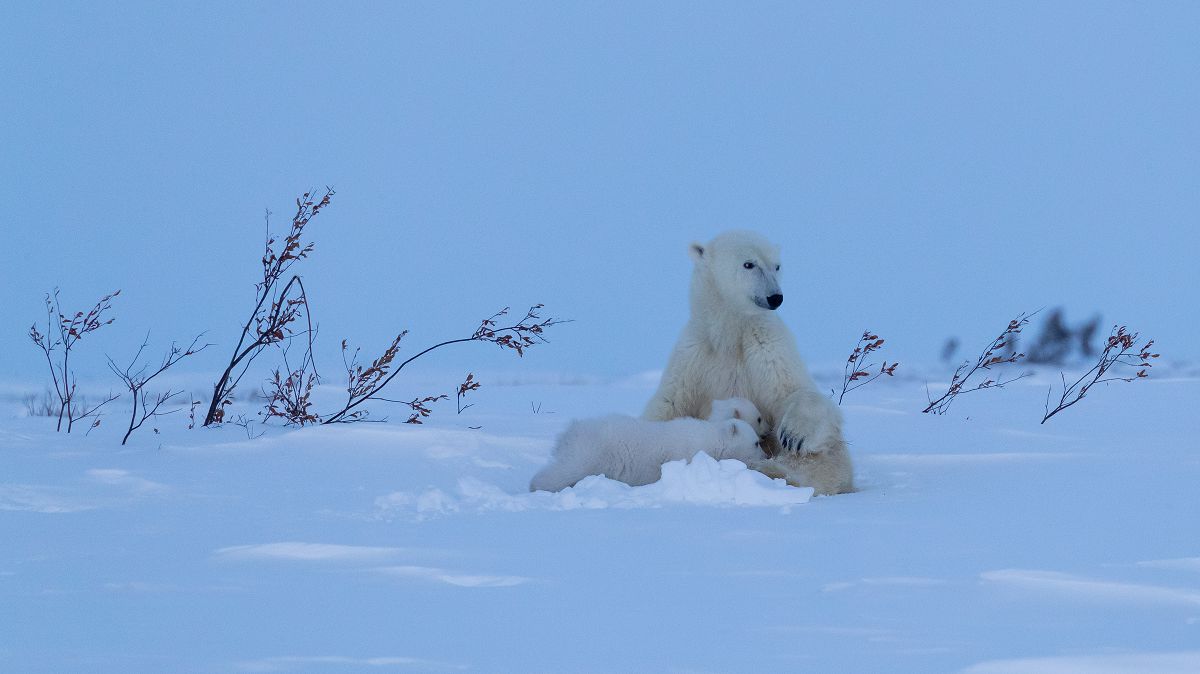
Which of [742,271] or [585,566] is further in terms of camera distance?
[742,271]

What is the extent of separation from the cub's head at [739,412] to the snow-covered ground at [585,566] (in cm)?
56

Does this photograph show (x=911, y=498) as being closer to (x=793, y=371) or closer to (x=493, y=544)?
(x=793, y=371)

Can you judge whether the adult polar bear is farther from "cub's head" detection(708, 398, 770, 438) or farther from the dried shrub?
the dried shrub

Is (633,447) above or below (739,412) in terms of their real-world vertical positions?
below

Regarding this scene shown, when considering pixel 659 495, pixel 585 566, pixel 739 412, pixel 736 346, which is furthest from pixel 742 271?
pixel 585 566

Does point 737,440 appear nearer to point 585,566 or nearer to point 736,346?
point 736,346

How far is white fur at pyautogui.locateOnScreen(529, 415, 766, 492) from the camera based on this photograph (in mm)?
4203

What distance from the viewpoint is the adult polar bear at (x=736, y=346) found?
484 centimetres

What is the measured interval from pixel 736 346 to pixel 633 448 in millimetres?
1004

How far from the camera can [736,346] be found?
5.00m

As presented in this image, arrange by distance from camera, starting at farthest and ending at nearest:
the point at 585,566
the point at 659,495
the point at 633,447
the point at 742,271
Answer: the point at 742,271 → the point at 633,447 → the point at 659,495 → the point at 585,566

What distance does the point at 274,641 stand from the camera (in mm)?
2238

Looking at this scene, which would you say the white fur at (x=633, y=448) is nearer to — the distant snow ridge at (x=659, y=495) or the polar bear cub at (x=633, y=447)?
the polar bear cub at (x=633, y=447)

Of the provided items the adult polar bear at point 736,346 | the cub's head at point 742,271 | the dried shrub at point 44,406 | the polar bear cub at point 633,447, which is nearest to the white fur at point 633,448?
the polar bear cub at point 633,447
